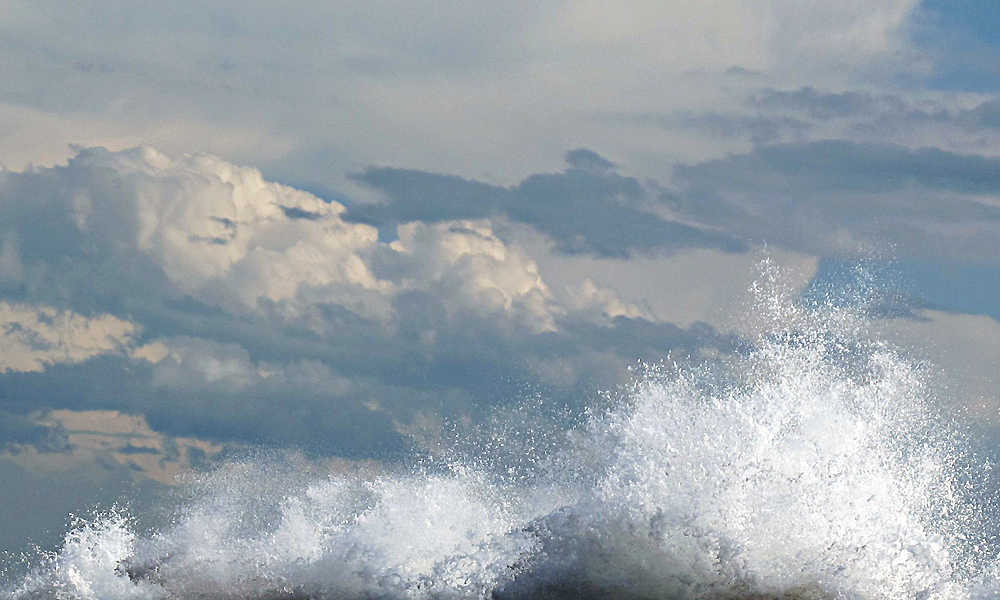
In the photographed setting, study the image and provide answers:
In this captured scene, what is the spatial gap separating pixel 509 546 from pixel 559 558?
7.05ft

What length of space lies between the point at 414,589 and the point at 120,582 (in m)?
19.6

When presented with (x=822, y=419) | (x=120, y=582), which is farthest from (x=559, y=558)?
(x=120, y=582)

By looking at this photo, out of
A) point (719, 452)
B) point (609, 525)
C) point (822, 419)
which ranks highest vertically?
point (822, 419)

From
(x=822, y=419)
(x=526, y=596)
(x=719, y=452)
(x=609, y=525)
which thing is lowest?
(x=526, y=596)

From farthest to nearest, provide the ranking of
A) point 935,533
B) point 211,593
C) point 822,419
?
point 211,593 < point 822,419 < point 935,533

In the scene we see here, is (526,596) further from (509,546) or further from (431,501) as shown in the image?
(431,501)

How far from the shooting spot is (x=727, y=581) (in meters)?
36.3

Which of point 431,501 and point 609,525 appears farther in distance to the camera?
point 431,501

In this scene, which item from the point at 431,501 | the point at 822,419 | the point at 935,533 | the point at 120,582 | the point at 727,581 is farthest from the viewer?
the point at 120,582

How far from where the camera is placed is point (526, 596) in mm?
38594

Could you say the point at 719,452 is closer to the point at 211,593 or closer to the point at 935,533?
the point at 935,533

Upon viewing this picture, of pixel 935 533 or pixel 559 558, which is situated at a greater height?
pixel 935 533

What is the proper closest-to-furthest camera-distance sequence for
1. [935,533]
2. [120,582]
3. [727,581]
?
[727,581] < [935,533] < [120,582]

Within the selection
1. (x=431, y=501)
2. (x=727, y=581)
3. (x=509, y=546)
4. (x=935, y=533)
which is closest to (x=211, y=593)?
(x=431, y=501)
